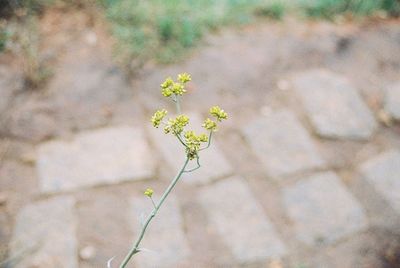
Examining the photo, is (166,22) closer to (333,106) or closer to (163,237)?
(333,106)

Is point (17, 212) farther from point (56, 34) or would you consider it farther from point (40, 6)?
point (40, 6)

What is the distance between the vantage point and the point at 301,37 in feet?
11.7

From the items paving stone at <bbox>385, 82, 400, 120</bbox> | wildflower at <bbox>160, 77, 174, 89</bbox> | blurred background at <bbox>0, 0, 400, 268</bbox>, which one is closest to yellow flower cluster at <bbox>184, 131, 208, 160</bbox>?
wildflower at <bbox>160, 77, 174, 89</bbox>

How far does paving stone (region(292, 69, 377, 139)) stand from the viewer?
3.04m

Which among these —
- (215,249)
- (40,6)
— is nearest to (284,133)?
(215,249)

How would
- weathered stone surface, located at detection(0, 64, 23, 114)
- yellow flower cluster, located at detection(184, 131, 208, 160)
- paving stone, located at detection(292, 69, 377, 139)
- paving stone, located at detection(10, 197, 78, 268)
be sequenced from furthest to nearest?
paving stone, located at detection(292, 69, 377, 139), weathered stone surface, located at detection(0, 64, 23, 114), paving stone, located at detection(10, 197, 78, 268), yellow flower cluster, located at detection(184, 131, 208, 160)

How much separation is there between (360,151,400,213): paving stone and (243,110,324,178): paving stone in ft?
1.11

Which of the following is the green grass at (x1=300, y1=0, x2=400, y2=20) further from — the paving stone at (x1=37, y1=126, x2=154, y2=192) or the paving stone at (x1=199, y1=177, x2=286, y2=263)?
the paving stone at (x1=37, y1=126, x2=154, y2=192)

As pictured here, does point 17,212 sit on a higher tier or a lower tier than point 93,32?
lower

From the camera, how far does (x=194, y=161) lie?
272 cm

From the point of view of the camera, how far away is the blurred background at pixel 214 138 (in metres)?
2.39

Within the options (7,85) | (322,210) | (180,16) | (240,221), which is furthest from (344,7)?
(7,85)

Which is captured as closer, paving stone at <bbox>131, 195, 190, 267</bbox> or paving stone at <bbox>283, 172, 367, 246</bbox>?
paving stone at <bbox>131, 195, 190, 267</bbox>

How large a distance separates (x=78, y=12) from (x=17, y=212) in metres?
1.76
